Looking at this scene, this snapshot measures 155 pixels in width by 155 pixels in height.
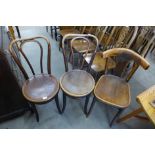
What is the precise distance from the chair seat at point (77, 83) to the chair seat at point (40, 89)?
0.31 ft

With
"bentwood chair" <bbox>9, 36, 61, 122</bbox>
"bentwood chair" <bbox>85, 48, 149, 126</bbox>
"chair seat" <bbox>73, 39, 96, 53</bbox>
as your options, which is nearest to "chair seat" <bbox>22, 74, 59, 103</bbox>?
"bentwood chair" <bbox>9, 36, 61, 122</bbox>

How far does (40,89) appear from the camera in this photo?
1.37 meters

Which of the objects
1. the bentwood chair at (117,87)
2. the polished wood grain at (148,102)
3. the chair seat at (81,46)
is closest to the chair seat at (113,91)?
the bentwood chair at (117,87)

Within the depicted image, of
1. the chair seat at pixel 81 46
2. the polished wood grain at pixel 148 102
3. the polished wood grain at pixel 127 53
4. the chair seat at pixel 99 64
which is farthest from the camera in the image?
the chair seat at pixel 81 46

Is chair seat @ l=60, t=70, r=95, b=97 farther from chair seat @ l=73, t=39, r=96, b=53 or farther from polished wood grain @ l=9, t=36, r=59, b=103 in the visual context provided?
chair seat @ l=73, t=39, r=96, b=53

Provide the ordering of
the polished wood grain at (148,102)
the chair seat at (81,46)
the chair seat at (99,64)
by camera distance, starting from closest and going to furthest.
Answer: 1. the polished wood grain at (148,102)
2. the chair seat at (99,64)
3. the chair seat at (81,46)

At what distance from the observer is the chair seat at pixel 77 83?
4.47ft

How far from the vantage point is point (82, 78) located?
1496mm

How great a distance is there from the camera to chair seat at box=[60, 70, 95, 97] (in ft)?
4.47

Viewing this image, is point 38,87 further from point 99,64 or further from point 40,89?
point 99,64

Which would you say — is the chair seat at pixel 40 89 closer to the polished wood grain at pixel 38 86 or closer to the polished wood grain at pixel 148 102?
the polished wood grain at pixel 38 86

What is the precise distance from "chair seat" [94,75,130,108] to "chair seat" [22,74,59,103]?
0.43 m
